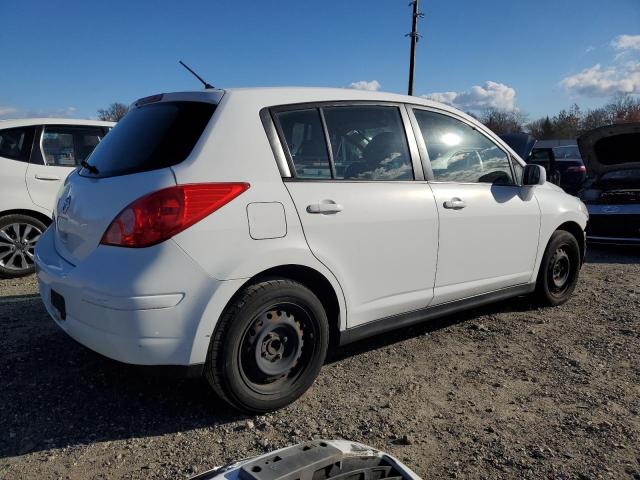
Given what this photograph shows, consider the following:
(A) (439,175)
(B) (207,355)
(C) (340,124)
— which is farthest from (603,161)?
(B) (207,355)

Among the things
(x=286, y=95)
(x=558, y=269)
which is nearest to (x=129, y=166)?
(x=286, y=95)

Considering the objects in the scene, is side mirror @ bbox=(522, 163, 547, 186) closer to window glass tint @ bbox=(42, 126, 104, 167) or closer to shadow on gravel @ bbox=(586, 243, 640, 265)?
shadow on gravel @ bbox=(586, 243, 640, 265)

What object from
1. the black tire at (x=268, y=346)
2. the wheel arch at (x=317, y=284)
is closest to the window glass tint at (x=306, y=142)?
the wheel arch at (x=317, y=284)

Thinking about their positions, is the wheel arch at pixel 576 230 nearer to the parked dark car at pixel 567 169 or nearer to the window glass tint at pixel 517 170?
the window glass tint at pixel 517 170

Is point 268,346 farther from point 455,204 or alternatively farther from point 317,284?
point 455,204

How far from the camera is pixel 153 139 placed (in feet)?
9.08

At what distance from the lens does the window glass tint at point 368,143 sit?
10.2 ft

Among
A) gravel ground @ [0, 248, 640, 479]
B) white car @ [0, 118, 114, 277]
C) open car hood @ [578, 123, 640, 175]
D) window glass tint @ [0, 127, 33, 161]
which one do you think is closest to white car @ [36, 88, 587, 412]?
gravel ground @ [0, 248, 640, 479]

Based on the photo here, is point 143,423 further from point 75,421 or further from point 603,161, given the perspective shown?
point 603,161

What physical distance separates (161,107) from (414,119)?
162 cm

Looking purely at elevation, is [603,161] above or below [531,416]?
above

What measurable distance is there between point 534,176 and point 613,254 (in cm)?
447

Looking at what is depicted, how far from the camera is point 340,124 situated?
319 cm

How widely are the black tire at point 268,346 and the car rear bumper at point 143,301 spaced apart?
0.52 feet
